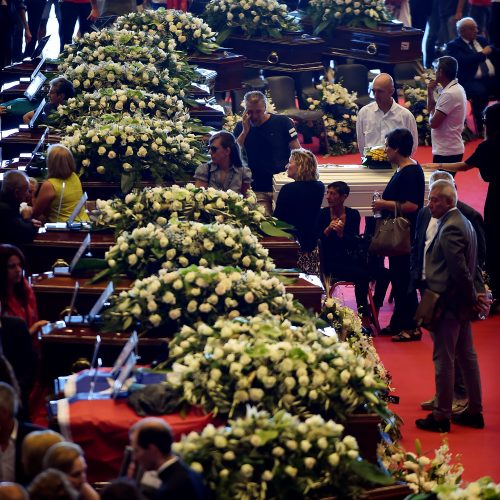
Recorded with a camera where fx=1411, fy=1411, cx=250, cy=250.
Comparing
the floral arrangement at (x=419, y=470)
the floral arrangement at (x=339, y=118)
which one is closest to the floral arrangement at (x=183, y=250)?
the floral arrangement at (x=419, y=470)

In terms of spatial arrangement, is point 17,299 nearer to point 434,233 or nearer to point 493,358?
point 434,233

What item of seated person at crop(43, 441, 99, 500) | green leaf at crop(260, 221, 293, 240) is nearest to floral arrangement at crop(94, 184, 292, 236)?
green leaf at crop(260, 221, 293, 240)

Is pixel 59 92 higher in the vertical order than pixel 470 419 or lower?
higher

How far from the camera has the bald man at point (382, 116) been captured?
32.4 ft

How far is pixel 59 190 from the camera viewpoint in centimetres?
788

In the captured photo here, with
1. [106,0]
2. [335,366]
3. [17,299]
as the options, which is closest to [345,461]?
[335,366]

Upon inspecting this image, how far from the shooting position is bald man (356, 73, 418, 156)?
988cm

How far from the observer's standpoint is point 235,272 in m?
6.09

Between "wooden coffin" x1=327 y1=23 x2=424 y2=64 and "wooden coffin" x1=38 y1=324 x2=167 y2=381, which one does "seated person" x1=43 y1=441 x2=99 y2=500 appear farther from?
"wooden coffin" x1=327 y1=23 x2=424 y2=64

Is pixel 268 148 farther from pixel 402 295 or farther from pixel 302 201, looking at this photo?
pixel 402 295

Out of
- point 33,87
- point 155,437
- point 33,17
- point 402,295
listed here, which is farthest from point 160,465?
point 33,17

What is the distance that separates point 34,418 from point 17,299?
630 millimetres

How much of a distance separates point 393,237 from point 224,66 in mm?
4379

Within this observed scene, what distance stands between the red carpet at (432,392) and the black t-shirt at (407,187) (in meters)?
0.87
